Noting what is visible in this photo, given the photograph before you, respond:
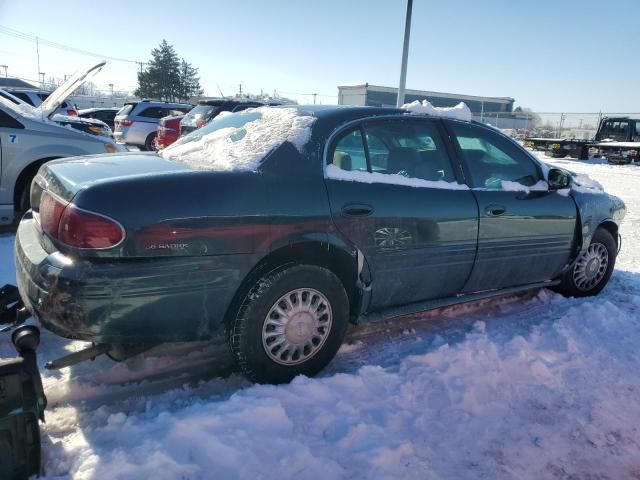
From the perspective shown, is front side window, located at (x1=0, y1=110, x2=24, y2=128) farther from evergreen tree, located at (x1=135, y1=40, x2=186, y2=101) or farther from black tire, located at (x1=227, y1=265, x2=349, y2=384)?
evergreen tree, located at (x1=135, y1=40, x2=186, y2=101)

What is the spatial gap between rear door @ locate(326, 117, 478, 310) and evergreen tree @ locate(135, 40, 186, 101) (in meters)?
56.1

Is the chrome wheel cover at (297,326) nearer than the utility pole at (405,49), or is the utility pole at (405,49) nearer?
the chrome wheel cover at (297,326)

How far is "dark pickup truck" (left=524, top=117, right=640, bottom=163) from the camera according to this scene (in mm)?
22719

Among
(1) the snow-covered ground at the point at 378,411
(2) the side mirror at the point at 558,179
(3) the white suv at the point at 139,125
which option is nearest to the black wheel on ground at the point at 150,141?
(3) the white suv at the point at 139,125

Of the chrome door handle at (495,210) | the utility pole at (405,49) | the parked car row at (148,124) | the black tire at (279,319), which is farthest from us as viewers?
the parked car row at (148,124)

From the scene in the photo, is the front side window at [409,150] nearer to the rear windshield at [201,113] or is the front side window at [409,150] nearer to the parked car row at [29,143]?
the parked car row at [29,143]

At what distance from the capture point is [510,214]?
12.3 ft

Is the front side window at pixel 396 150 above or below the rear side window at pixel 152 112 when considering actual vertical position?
below

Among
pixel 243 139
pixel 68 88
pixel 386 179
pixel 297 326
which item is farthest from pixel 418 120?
pixel 68 88

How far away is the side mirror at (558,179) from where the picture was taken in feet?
13.4

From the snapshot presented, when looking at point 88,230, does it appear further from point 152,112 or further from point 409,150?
point 152,112

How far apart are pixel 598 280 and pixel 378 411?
3079 millimetres

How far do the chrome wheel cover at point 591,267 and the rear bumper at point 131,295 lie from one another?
3234 mm

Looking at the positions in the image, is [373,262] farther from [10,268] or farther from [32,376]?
[10,268]
